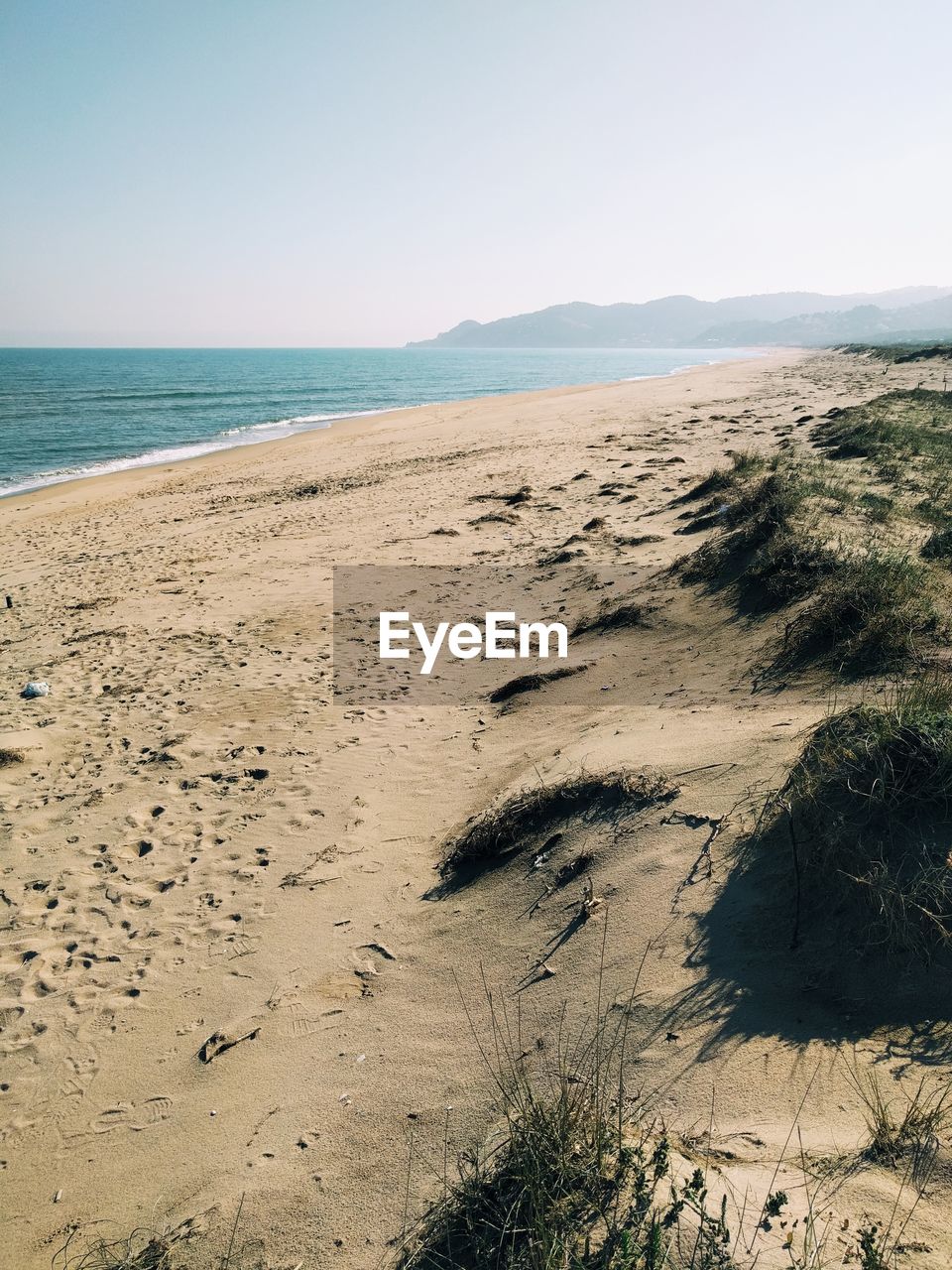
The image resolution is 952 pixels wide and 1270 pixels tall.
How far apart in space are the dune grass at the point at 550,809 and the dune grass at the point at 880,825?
2.79 feet

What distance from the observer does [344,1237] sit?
7.84 ft

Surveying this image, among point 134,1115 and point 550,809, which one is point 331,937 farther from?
point 550,809

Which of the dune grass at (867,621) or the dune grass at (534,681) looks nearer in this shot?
the dune grass at (867,621)

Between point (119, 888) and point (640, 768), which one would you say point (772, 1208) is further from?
point (119, 888)

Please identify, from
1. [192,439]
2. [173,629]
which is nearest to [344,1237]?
[173,629]

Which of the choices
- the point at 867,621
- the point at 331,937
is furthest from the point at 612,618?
the point at 331,937

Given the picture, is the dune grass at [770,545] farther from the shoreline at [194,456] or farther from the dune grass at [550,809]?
the shoreline at [194,456]

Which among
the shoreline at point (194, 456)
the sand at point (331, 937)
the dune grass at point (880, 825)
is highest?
the shoreline at point (194, 456)

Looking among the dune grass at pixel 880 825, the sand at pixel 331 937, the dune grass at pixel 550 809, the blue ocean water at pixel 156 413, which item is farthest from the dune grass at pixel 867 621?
the blue ocean water at pixel 156 413

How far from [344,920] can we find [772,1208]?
2839mm

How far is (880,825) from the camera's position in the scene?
304 centimetres

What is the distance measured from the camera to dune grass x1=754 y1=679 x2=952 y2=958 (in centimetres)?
270

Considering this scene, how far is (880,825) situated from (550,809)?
75.3 inches

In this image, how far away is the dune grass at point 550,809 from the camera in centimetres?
417
